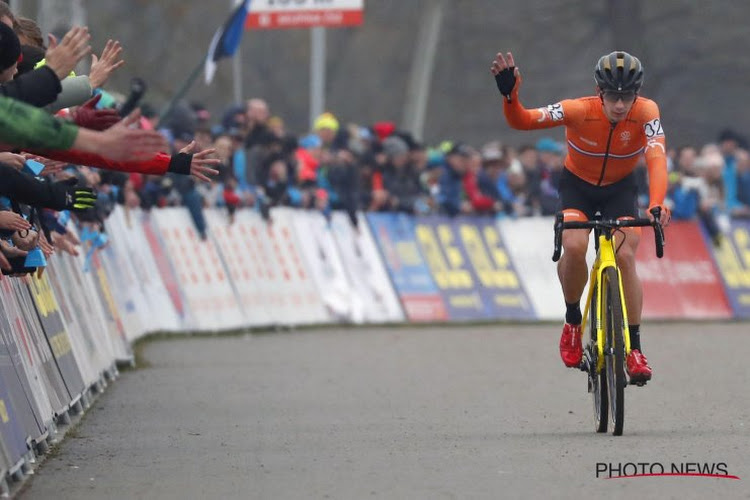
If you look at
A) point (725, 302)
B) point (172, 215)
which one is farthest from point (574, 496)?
point (725, 302)

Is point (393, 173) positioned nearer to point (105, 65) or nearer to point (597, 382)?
point (597, 382)

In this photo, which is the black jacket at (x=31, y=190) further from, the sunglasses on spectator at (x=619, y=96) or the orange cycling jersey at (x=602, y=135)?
the sunglasses on spectator at (x=619, y=96)

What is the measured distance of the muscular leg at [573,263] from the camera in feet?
36.7

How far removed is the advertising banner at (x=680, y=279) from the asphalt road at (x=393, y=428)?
6.59 meters

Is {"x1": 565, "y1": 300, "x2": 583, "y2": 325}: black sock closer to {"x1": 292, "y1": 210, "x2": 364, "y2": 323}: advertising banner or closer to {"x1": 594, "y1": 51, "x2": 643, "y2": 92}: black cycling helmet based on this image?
{"x1": 594, "y1": 51, "x2": 643, "y2": 92}: black cycling helmet

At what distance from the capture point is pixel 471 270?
23.4 metres

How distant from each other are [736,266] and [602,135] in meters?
13.7

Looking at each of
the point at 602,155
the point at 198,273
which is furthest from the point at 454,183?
the point at 602,155

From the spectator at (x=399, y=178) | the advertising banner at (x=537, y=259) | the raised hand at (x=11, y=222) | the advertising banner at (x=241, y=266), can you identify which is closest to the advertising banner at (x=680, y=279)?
the advertising banner at (x=537, y=259)

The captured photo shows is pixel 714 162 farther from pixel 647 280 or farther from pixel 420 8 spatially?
pixel 420 8

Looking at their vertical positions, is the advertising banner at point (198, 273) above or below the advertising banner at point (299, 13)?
below

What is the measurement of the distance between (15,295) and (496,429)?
2748 millimetres

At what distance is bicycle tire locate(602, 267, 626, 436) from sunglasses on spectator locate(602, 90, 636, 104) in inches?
41.4

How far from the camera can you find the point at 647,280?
24000 millimetres
